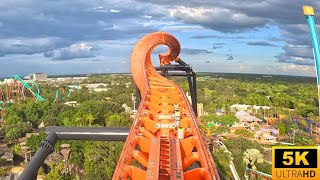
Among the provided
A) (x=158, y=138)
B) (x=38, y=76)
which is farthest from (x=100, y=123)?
(x=38, y=76)

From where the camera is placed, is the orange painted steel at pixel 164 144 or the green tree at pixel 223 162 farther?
the green tree at pixel 223 162

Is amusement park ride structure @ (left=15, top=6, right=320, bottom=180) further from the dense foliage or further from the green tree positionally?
the dense foliage

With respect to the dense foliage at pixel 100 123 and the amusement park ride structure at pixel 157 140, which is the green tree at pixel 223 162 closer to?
the dense foliage at pixel 100 123

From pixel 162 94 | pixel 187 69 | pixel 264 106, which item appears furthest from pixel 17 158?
pixel 264 106

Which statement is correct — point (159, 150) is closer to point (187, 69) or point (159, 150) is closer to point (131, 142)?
point (131, 142)

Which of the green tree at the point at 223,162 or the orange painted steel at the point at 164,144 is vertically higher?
the orange painted steel at the point at 164,144

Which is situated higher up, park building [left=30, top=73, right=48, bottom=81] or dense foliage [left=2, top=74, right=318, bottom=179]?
park building [left=30, top=73, right=48, bottom=81]

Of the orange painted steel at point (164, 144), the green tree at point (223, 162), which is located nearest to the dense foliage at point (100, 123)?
the green tree at point (223, 162)

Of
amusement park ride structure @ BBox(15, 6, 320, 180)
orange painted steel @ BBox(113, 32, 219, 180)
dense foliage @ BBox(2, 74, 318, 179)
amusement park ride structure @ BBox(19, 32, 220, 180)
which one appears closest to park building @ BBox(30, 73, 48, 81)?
dense foliage @ BBox(2, 74, 318, 179)
